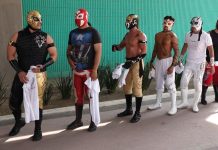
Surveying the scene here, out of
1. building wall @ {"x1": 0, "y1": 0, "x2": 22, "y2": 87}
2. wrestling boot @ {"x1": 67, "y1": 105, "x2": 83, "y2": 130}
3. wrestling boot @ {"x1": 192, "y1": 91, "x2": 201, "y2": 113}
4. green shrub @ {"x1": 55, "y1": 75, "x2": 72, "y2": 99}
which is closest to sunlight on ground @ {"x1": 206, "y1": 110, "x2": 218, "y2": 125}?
wrestling boot @ {"x1": 192, "y1": 91, "x2": 201, "y2": 113}

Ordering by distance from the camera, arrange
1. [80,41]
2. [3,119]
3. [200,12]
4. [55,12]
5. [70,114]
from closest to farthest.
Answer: [80,41]
[3,119]
[70,114]
[55,12]
[200,12]

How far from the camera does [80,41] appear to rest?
5484 millimetres

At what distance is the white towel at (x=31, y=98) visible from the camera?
16.9ft

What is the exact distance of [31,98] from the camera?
17.2 ft

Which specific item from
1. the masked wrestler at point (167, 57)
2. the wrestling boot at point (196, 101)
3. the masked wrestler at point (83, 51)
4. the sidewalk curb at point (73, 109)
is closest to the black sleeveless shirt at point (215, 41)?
the wrestling boot at point (196, 101)

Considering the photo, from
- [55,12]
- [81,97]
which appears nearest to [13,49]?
[81,97]

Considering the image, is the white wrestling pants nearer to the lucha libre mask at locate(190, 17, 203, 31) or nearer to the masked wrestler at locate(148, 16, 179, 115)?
the masked wrestler at locate(148, 16, 179, 115)

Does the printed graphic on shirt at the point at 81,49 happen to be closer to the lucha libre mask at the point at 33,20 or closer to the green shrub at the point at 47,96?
the lucha libre mask at the point at 33,20

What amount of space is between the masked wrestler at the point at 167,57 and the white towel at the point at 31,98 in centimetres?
256

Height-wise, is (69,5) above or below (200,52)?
above

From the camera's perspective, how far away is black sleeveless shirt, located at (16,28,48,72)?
5.09m

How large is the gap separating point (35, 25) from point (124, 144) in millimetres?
2200

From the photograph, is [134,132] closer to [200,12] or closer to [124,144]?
[124,144]

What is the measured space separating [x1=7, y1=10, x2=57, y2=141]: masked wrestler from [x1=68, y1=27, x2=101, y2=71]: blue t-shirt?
16.1 inches
